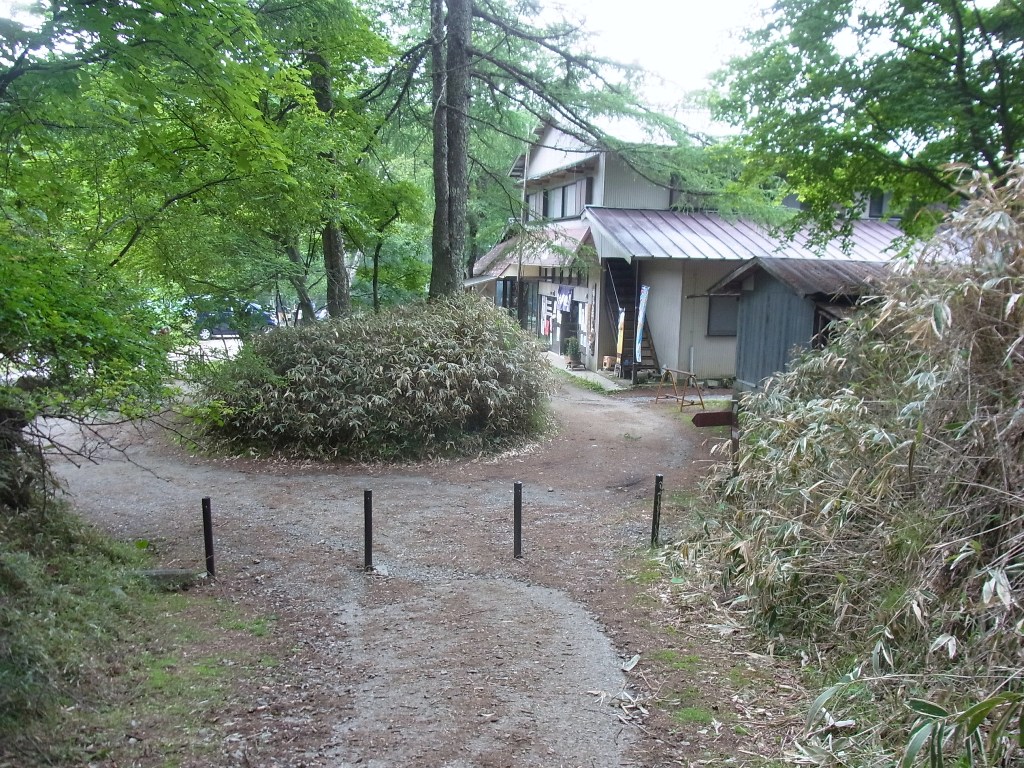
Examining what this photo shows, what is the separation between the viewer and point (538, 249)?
17.5m

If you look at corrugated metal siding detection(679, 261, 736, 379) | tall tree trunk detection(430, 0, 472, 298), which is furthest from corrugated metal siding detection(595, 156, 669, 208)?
tall tree trunk detection(430, 0, 472, 298)

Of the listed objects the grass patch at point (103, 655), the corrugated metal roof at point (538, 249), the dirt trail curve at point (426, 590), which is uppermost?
the corrugated metal roof at point (538, 249)

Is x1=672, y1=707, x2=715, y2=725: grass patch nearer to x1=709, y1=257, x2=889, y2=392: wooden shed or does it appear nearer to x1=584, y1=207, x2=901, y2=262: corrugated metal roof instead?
A: x1=709, y1=257, x2=889, y2=392: wooden shed

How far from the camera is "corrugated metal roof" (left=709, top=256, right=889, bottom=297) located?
11023 mm

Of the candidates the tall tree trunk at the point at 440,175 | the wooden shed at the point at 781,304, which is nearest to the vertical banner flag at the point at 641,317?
the wooden shed at the point at 781,304

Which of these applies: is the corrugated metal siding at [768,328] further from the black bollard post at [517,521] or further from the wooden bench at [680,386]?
the black bollard post at [517,521]

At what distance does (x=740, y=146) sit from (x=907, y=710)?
946 cm

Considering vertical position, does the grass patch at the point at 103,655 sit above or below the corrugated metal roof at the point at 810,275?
below

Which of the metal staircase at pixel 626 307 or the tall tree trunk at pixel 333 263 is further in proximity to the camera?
the metal staircase at pixel 626 307

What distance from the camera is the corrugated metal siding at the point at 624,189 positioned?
20.4 metres

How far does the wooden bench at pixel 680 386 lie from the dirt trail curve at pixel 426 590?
319 centimetres

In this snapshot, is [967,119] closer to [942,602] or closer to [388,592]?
[942,602]

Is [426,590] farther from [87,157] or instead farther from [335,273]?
[335,273]

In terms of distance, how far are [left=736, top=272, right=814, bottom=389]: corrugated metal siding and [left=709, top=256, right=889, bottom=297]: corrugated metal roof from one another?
24 cm
